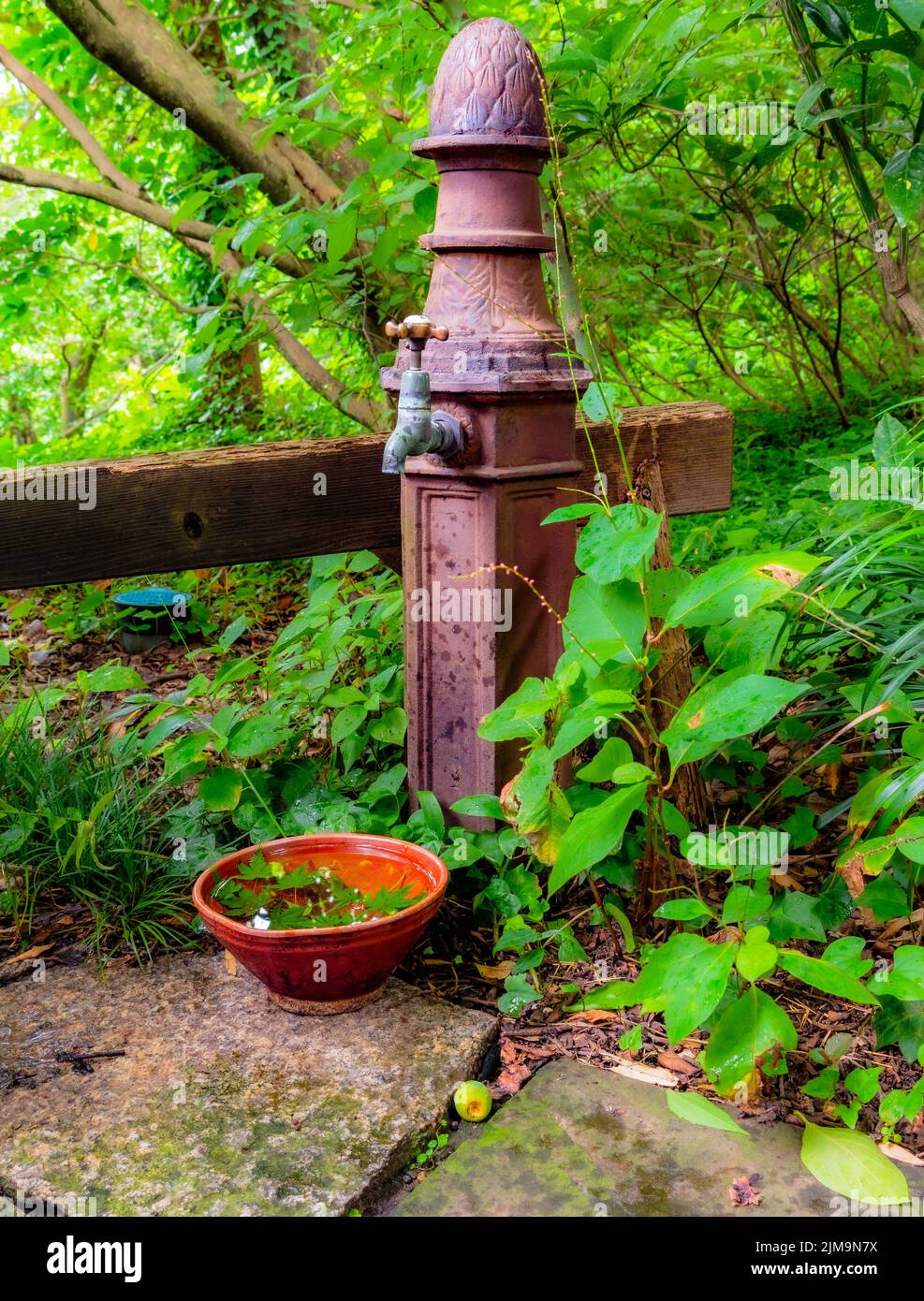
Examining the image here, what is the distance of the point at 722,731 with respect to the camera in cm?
162

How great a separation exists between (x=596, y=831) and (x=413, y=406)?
0.82 m

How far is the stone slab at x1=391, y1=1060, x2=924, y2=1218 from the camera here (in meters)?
1.50

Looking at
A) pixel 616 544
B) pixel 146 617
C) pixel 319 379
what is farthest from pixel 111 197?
pixel 616 544

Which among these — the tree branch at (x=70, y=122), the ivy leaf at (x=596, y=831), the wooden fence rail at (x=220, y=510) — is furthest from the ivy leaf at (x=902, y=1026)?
the tree branch at (x=70, y=122)

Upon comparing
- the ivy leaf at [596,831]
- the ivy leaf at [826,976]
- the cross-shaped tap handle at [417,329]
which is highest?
the cross-shaped tap handle at [417,329]

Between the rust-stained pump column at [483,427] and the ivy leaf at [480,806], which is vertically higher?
the rust-stained pump column at [483,427]

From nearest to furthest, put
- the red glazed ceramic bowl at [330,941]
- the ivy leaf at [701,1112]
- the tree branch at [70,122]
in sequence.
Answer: the ivy leaf at [701,1112], the red glazed ceramic bowl at [330,941], the tree branch at [70,122]

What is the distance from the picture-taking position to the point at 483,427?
2.12m

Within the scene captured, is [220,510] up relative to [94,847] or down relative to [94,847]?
up

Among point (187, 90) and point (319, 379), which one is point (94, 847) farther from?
point (187, 90)

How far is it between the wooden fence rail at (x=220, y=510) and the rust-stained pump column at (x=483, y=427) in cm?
17

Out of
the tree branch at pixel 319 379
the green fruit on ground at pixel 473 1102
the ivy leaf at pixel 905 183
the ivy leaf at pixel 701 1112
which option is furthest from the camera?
the tree branch at pixel 319 379

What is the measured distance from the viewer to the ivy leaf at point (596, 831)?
168 centimetres

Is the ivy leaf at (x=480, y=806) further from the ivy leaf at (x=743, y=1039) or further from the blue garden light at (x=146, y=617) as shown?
the blue garden light at (x=146, y=617)
